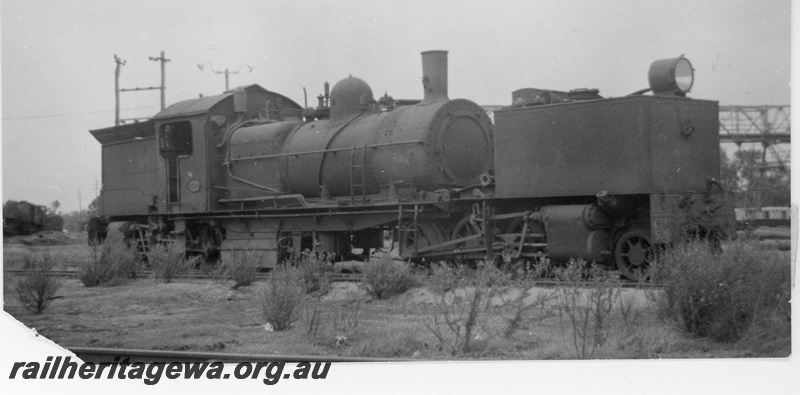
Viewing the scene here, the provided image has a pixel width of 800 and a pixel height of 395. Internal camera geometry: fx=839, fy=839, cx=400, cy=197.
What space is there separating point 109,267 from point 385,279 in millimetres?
5772

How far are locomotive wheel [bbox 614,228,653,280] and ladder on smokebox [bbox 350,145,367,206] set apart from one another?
15.4ft

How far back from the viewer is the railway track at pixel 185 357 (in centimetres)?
723

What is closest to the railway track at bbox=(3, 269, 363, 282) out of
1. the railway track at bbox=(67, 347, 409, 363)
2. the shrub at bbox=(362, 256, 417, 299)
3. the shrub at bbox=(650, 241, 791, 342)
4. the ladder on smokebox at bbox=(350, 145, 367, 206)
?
the ladder on smokebox at bbox=(350, 145, 367, 206)

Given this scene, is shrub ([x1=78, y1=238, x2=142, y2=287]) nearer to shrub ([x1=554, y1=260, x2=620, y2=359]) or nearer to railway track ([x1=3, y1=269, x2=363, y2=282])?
railway track ([x1=3, y1=269, x2=363, y2=282])

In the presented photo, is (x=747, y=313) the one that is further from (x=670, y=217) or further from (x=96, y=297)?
(x=96, y=297)

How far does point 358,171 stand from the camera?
15031 mm

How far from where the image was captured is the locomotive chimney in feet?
47.0

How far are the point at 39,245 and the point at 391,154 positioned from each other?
926 inches

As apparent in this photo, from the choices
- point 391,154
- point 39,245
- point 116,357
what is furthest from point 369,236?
point 39,245

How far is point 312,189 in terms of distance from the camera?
632 inches

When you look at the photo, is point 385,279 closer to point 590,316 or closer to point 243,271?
point 243,271

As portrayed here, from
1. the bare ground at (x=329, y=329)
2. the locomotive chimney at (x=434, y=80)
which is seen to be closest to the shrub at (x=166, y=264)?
the bare ground at (x=329, y=329)

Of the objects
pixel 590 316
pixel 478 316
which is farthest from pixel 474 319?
pixel 590 316

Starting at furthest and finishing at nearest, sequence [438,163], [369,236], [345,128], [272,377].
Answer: [369,236], [345,128], [438,163], [272,377]
